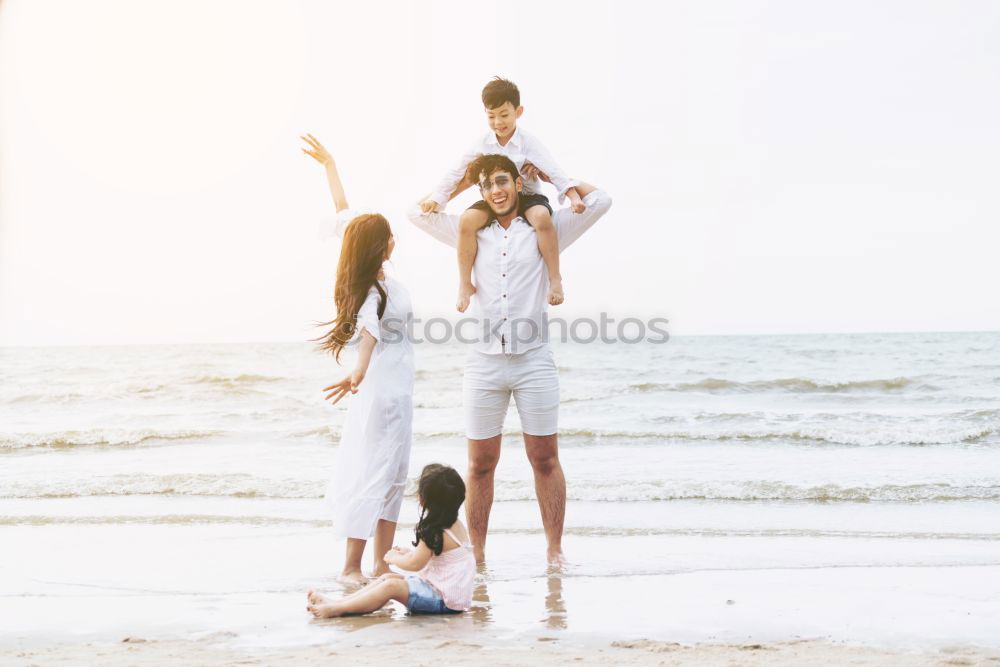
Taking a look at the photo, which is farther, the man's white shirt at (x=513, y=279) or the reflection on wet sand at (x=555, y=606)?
the man's white shirt at (x=513, y=279)

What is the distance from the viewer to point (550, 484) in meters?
4.66

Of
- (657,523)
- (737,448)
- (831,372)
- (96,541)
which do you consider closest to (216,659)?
(96,541)

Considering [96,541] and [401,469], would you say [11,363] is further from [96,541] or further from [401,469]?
[401,469]

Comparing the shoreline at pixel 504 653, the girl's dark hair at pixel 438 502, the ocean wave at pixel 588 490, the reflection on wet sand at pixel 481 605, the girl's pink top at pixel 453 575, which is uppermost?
the girl's dark hair at pixel 438 502

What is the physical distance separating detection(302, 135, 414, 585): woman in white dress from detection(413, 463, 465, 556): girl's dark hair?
600mm

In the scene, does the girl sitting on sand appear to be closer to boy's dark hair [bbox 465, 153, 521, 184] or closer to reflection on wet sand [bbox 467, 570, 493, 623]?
reflection on wet sand [bbox 467, 570, 493, 623]

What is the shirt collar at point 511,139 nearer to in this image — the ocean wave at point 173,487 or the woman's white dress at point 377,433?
the woman's white dress at point 377,433

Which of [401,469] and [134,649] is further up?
[401,469]

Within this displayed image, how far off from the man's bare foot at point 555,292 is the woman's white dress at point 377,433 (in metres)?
0.71

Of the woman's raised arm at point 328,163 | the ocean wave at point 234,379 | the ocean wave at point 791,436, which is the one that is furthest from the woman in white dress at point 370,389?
the ocean wave at point 234,379

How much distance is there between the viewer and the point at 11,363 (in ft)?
90.6

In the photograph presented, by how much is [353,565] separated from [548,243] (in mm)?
1764

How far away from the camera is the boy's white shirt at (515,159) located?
444 centimetres

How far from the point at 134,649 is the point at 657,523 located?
384 centimetres
